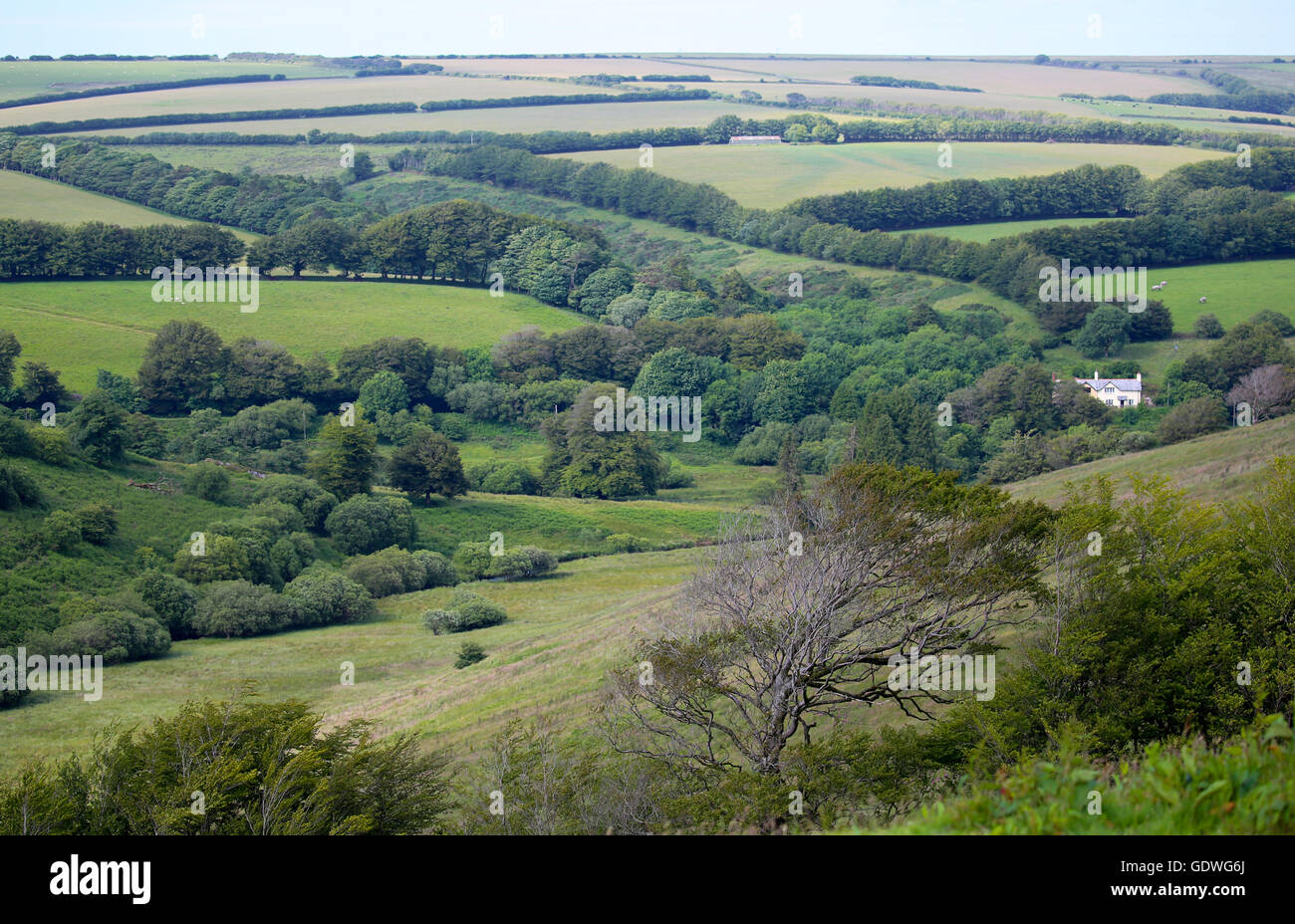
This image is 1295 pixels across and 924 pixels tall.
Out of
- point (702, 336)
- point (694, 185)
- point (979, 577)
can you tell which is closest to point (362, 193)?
point (694, 185)

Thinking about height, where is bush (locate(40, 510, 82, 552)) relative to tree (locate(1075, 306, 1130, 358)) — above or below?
below

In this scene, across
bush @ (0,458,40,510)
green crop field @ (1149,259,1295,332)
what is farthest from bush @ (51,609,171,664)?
green crop field @ (1149,259,1295,332)

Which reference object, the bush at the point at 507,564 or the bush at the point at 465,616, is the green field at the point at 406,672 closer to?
the bush at the point at 465,616

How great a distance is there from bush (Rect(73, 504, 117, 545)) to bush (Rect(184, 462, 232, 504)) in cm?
1163

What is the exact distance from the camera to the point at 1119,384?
365ft

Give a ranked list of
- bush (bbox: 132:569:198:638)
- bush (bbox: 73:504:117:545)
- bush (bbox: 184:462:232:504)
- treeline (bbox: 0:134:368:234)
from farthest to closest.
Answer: treeline (bbox: 0:134:368:234)
bush (bbox: 184:462:232:504)
bush (bbox: 73:504:117:545)
bush (bbox: 132:569:198:638)

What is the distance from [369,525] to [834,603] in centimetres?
5993

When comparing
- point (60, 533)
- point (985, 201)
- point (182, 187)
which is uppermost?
point (182, 187)

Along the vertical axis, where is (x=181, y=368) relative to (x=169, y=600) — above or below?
above

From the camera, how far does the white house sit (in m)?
109

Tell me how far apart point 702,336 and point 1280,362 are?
60861mm

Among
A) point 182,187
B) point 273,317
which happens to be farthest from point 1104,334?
point 182,187

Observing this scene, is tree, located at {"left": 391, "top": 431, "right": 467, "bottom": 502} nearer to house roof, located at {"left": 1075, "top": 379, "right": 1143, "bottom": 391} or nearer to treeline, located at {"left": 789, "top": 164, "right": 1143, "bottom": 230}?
house roof, located at {"left": 1075, "top": 379, "right": 1143, "bottom": 391}

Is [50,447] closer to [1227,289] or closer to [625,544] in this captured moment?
[625,544]
